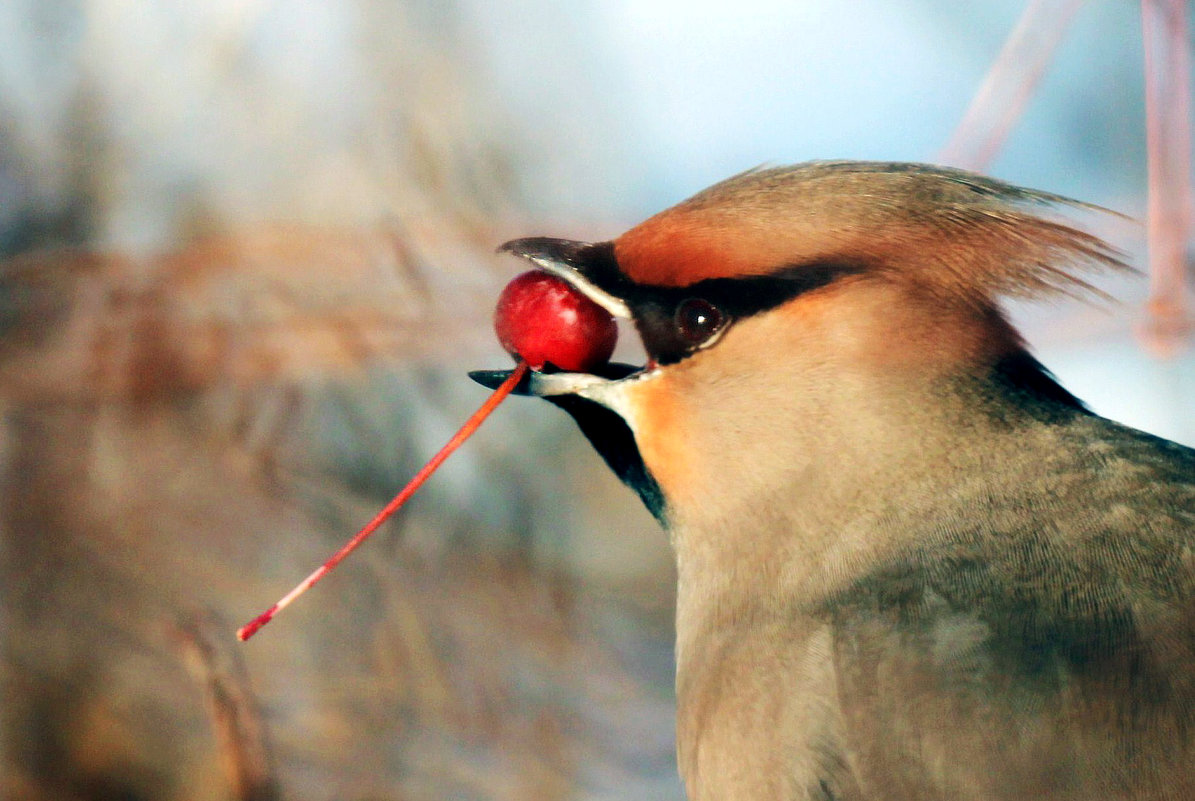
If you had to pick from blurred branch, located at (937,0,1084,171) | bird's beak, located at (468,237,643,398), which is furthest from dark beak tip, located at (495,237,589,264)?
blurred branch, located at (937,0,1084,171)

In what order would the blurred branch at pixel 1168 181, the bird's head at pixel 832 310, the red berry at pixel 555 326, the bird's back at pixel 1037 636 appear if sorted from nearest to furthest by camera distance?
the bird's back at pixel 1037 636 < the bird's head at pixel 832 310 < the red berry at pixel 555 326 < the blurred branch at pixel 1168 181

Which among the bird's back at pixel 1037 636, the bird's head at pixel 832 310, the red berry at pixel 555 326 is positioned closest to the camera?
the bird's back at pixel 1037 636

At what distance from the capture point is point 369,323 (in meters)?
3.31

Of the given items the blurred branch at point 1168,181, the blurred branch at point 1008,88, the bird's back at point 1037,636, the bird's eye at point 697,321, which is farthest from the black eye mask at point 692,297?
the blurred branch at point 1168,181

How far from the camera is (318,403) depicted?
11.0ft

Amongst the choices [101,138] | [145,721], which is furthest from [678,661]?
[101,138]

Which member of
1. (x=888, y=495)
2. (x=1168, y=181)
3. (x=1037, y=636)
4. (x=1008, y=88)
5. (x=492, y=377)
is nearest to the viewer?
(x=1037, y=636)

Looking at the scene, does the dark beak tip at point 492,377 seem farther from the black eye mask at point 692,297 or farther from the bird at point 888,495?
the black eye mask at point 692,297

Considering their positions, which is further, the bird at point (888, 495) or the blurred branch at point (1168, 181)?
the blurred branch at point (1168, 181)

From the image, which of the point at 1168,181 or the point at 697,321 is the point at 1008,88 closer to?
the point at 1168,181

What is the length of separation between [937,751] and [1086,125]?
290 centimetres

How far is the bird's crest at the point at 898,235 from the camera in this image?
1.74 metres

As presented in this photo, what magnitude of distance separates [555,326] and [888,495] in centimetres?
51

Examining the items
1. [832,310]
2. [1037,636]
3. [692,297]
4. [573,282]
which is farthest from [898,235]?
[1037,636]
